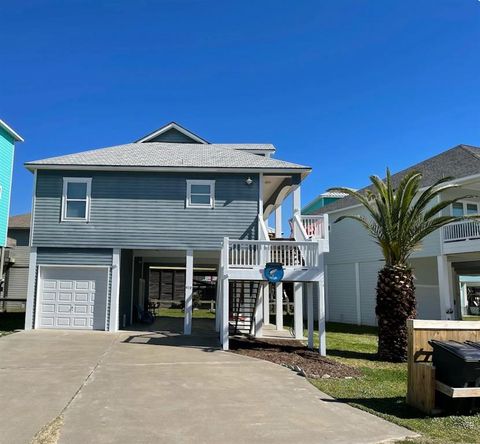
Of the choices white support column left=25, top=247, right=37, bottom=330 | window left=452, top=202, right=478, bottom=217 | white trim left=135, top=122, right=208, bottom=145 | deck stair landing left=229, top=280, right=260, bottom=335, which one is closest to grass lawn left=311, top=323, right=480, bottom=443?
deck stair landing left=229, top=280, right=260, bottom=335

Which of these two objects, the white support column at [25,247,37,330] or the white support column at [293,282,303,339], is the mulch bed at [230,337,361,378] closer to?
the white support column at [293,282,303,339]

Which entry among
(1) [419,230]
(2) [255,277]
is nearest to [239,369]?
(2) [255,277]

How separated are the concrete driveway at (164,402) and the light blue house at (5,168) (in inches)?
376

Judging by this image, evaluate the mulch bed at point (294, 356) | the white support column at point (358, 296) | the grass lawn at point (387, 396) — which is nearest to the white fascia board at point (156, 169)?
the mulch bed at point (294, 356)

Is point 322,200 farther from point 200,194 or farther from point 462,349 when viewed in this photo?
point 462,349

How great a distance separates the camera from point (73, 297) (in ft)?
55.5

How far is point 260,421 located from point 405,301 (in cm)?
733

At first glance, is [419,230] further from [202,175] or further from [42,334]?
[42,334]

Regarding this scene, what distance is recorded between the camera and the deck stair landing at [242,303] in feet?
53.4

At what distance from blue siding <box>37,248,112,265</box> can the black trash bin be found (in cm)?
1249

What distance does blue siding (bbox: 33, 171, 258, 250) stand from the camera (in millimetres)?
16906

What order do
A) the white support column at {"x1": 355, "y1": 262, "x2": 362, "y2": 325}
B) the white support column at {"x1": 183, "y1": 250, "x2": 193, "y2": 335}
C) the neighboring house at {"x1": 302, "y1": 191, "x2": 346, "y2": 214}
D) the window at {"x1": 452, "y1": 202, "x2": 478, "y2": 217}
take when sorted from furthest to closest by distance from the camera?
the neighboring house at {"x1": 302, "y1": 191, "x2": 346, "y2": 214}
the white support column at {"x1": 355, "y1": 262, "x2": 362, "y2": 325}
the window at {"x1": 452, "y1": 202, "x2": 478, "y2": 217}
the white support column at {"x1": 183, "y1": 250, "x2": 193, "y2": 335}

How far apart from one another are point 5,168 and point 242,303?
11.6 meters

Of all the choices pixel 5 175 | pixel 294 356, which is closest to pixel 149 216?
pixel 5 175
